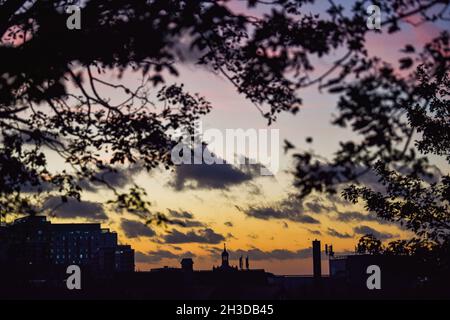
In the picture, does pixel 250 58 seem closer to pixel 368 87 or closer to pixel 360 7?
pixel 360 7

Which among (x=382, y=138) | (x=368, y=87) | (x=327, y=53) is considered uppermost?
(x=327, y=53)

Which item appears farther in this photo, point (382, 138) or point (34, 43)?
point (34, 43)

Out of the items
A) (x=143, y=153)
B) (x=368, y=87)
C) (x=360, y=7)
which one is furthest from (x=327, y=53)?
(x=143, y=153)

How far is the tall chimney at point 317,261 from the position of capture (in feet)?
364

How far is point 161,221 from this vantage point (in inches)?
533

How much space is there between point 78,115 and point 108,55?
2092 millimetres

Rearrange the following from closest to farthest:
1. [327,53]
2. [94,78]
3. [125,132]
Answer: [327,53]
[94,78]
[125,132]

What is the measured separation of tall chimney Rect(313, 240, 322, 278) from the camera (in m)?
111

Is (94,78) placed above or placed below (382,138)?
above

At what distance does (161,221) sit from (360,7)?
5202mm

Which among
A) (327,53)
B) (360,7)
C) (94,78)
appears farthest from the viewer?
(94,78)

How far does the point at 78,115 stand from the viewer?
15977mm

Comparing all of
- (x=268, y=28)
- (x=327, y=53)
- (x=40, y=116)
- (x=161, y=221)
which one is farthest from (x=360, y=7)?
(x=40, y=116)

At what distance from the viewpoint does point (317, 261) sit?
11469 cm
